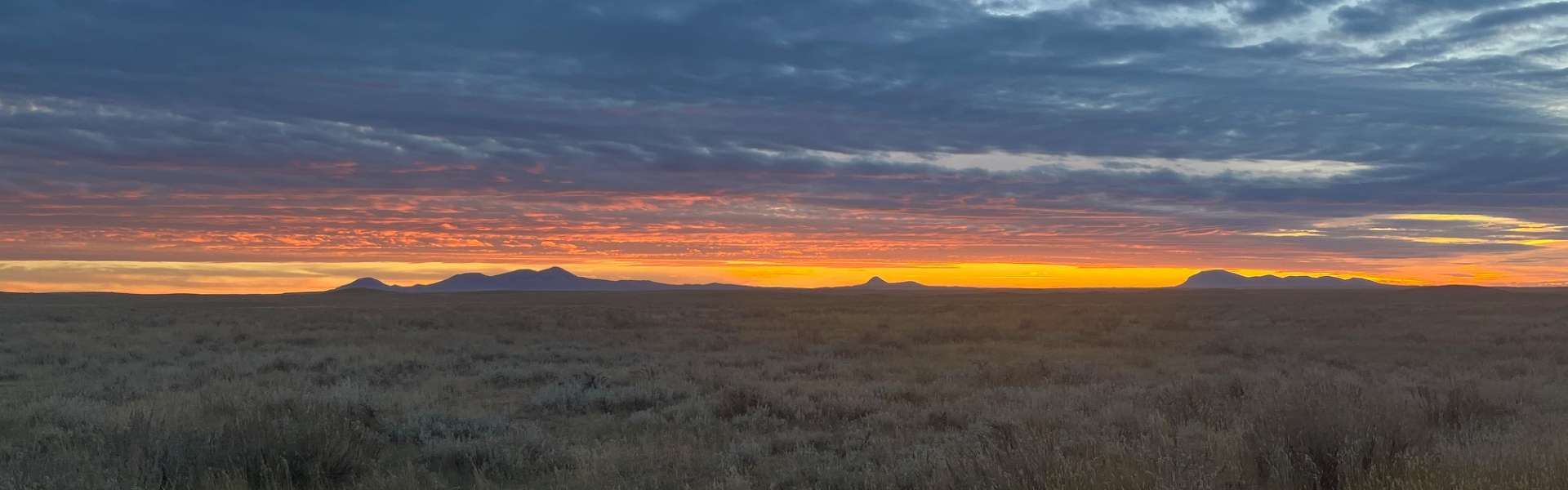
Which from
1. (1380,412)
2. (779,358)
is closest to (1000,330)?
(779,358)

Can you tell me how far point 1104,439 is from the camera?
7.76 metres

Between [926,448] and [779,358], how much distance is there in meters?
11.1

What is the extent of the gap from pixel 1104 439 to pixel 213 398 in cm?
980

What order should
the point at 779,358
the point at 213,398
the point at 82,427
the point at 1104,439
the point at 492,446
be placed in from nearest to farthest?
the point at 1104,439 → the point at 492,446 → the point at 82,427 → the point at 213,398 → the point at 779,358

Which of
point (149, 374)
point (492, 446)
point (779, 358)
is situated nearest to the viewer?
point (492, 446)

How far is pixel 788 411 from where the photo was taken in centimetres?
1132

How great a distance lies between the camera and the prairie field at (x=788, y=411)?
6625mm

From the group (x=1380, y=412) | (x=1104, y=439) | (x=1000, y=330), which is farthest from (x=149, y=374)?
(x=1000, y=330)

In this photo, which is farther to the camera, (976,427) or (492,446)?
(976,427)

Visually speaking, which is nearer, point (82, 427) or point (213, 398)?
point (82, 427)

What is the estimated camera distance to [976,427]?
9.55 m

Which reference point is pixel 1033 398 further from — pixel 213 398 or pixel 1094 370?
pixel 213 398

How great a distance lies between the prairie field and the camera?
6625mm

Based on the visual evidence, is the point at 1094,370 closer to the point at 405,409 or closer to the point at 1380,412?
the point at 1380,412
